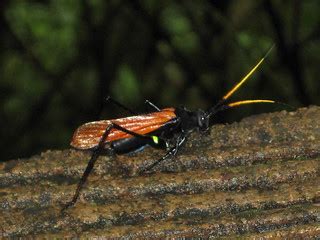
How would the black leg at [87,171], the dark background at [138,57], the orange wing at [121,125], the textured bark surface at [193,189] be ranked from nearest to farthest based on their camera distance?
the textured bark surface at [193,189]
the black leg at [87,171]
the orange wing at [121,125]
the dark background at [138,57]

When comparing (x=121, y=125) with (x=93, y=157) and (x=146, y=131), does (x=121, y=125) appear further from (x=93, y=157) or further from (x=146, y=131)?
(x=93, y=157)

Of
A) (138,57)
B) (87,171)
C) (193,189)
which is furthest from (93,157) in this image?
(138,57)

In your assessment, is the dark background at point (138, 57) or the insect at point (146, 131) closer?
the insect at point (146, 131)

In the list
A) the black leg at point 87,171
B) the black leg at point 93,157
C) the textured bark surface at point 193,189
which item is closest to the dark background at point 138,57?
the black leg at point 93,157

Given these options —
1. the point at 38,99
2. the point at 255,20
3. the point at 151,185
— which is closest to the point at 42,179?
the point at 151,185

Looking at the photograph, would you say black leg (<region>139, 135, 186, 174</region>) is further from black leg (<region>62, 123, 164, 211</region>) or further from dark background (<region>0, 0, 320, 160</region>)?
dark background (<region>0, 0, 320, 160</region>)

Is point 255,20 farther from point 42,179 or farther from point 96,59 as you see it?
point 42,179

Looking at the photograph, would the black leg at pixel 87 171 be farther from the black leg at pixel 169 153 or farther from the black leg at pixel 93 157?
the black leg at pixel 169 153
